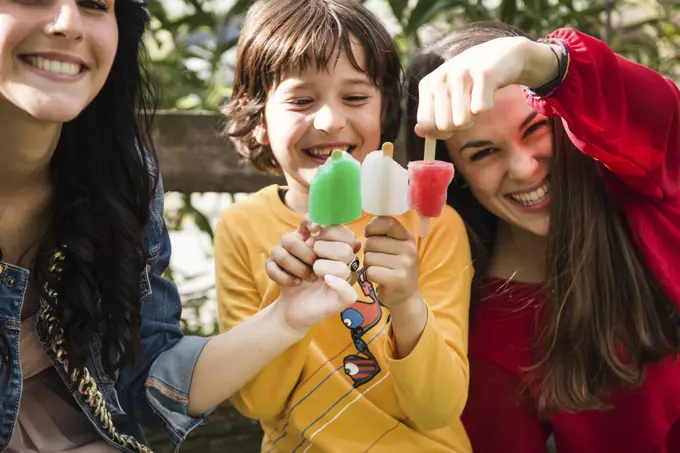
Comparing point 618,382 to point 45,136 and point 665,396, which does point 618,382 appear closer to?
point 665,396

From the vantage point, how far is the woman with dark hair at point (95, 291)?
5.42 ft

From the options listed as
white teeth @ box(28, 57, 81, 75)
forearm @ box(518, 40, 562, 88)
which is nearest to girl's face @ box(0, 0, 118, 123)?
white teeth @ box(28, 57, 81, 75)

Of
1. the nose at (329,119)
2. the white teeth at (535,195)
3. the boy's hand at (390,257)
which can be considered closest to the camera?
the boy's hand at (390,257)

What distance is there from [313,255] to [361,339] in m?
0.38

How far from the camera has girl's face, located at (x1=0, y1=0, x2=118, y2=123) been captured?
147cm

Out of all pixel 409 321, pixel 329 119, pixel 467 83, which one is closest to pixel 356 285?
pixel 409 321

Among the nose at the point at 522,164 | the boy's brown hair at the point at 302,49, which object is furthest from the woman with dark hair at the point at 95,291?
the nose at the point at 522,164

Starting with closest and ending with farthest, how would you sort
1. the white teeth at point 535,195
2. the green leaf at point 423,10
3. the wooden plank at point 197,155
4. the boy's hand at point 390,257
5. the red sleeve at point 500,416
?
1. the boy's hand at point 390,257
2. the white teeth at point 535,195
3. the red sleeve at point 500,416
4. the wooden plank at point 197,155
5. the green leaf at point 423,10

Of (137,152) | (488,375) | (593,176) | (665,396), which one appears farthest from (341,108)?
(665,396)

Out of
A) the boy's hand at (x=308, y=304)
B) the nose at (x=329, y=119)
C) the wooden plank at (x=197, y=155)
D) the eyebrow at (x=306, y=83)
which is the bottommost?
the wooden plank at (x=197, y=155)

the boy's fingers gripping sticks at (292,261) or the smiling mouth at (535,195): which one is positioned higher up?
the boy's fingers gripping sticks at (292,261)

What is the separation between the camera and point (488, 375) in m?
2.06

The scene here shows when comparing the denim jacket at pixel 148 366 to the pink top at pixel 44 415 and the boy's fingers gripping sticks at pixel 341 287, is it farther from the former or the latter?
the boy's fingers gripping sticks at pixel 341 287

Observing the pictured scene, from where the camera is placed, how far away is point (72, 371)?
1.74m
